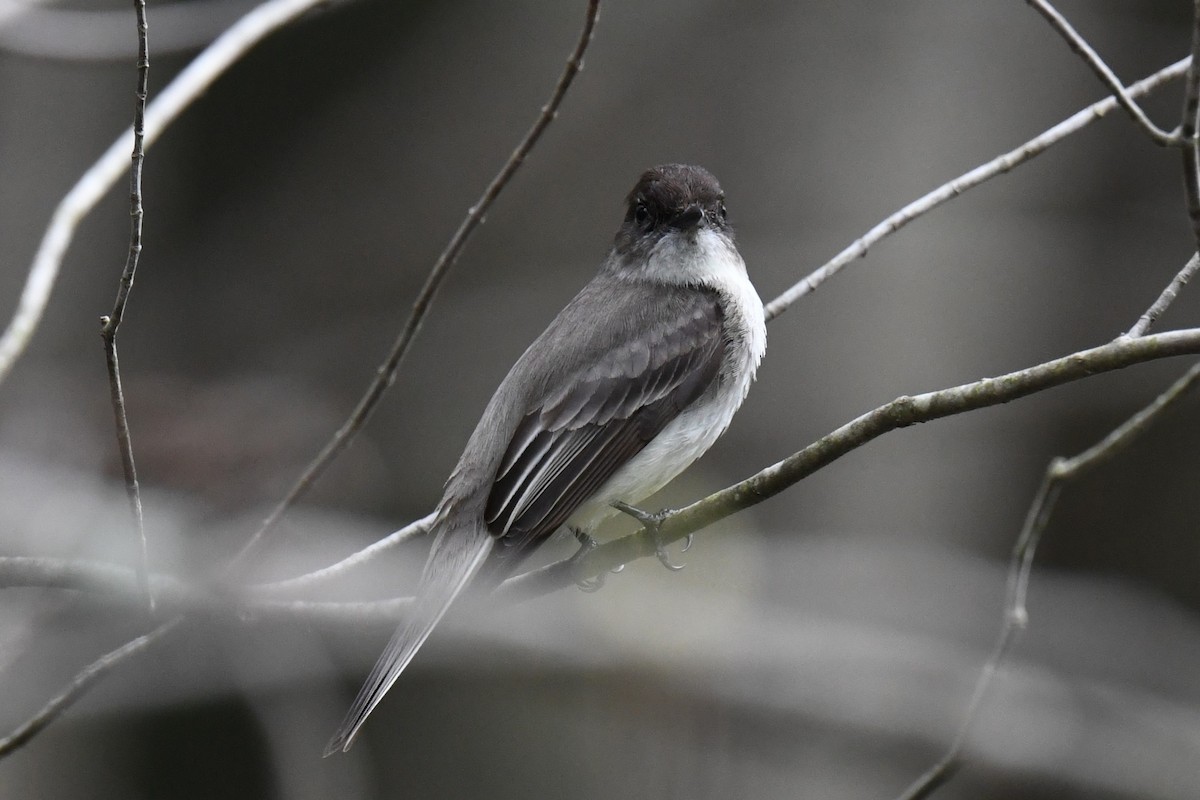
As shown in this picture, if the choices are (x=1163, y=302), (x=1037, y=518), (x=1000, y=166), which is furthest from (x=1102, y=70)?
(x=1037, y=518)

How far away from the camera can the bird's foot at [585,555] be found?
357cm

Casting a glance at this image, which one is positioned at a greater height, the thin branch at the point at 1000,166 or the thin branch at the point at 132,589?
the thin branch at the point at 1000,166

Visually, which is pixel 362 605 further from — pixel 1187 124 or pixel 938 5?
pixel 938 5

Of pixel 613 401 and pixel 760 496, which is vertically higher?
pixel 613 401

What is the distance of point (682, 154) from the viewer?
8.51 metres

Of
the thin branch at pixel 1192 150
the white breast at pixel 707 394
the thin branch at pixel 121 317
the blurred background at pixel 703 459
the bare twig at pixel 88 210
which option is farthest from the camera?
the blurred background at pixel 703 459

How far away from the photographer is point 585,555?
353cm

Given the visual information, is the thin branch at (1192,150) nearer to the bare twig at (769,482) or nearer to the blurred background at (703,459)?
the bare twig at (769,482)

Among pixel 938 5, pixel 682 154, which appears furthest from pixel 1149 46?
pixel 682 154

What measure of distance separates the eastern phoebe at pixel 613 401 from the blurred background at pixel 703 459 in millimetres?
1485

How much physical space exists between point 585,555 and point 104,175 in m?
1.72

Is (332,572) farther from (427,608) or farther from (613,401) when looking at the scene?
(613,401)

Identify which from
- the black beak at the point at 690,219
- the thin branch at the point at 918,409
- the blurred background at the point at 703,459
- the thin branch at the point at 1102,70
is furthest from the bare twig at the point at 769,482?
the blurred background at the point at 703,459

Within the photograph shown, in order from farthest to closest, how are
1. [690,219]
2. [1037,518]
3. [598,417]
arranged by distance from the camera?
[690,219] < [598,417] < [1037,518]
